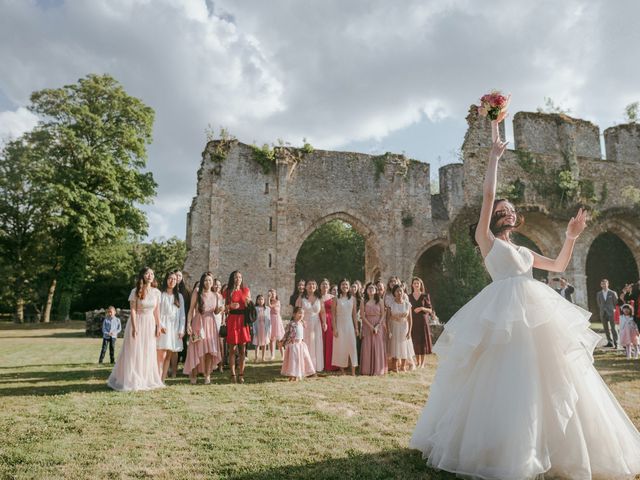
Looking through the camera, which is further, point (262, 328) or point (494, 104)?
point (262, 328)

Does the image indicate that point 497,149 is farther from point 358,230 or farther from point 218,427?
point 358,230

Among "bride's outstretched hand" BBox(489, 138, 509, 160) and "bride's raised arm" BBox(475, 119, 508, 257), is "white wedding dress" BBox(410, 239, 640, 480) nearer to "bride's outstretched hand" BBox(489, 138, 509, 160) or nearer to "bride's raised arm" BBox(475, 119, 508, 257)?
"bride's raised arm" BBox(475, 119, 508, 257)

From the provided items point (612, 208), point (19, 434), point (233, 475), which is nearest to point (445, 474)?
point (233, 475)

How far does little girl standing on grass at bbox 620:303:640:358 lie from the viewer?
11.0 m

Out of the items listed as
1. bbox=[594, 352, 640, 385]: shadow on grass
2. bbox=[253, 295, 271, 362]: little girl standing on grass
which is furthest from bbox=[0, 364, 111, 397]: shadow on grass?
bbox=[594, 352, 640, 385]: shadow on grass

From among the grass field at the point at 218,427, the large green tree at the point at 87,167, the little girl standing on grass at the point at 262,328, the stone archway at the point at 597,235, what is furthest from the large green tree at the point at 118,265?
the stone archway at the point at 597,235

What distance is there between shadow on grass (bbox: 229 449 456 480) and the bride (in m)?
0.13

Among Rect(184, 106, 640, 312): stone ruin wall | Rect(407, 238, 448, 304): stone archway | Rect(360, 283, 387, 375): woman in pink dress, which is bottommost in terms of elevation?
Rect(360, 283, 387, 375): woman in pink dress

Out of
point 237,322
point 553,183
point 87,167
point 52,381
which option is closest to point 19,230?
point 87,167

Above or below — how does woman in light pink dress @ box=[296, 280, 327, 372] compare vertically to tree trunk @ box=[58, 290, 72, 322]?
below

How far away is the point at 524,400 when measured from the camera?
301 cm

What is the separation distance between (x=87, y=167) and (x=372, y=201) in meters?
15.9

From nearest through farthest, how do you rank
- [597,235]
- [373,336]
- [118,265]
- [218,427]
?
1. [218,427]
2. [373,336]
3. [597,235]
4. [118,265]

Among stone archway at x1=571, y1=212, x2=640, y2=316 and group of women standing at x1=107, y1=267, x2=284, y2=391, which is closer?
group of women standing at x1=107, y1=267, x2=284, y2=391
